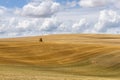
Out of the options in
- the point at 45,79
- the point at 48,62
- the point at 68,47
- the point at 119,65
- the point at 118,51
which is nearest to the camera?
the point at 45,79

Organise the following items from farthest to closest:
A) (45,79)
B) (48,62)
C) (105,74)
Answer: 1. (48,62)
2. (105,74)
3. (45,79)

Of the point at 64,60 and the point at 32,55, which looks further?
the point at 32,55

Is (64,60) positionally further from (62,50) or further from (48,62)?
(62,50)

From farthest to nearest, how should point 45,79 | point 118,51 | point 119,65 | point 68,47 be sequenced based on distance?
point 68,47 → point 118,51 → point 119,65 → point 45,79

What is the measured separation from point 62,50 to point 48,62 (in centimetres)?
1070

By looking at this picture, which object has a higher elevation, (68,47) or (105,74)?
(68,47)

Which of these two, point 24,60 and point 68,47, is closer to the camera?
point 24,60

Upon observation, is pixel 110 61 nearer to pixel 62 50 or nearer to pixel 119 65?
pixel 119 65

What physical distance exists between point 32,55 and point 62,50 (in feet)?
26.4

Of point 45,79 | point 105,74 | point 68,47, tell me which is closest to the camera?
point 45,79

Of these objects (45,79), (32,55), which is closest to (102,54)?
(32,55)

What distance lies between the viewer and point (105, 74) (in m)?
60.1

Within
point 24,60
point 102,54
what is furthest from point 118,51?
point 24,60

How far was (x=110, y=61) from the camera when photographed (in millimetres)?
66875
